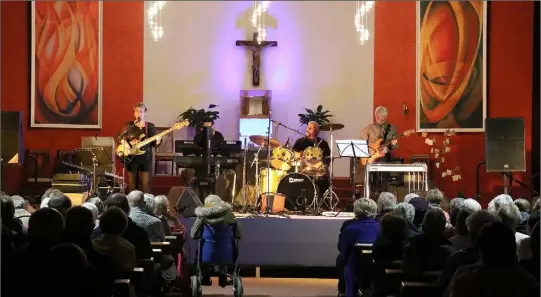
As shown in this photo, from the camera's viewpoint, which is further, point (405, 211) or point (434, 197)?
point (434, 197)

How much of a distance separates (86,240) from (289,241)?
16.4ft

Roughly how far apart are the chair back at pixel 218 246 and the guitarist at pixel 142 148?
330cm

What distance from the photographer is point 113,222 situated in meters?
5.14

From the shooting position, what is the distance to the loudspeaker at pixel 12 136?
438 inches

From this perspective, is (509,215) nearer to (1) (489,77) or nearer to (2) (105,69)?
(1) (489,77)

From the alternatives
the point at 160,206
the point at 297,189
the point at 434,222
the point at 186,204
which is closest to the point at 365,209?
the point at 434,222

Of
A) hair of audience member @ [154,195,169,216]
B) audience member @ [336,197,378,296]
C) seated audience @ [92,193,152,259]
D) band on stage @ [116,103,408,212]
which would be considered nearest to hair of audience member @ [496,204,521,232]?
audience member @ [336,197,378,296]

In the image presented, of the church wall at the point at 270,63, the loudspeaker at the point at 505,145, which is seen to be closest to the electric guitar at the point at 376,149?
the loudspeaker at the point at 505,145

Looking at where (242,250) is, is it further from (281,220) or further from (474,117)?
(474,117)

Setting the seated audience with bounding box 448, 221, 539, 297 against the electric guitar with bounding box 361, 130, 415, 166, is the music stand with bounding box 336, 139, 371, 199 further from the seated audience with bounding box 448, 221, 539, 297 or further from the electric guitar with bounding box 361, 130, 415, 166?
the seated audience with bounding box 448, 221, 539, 297

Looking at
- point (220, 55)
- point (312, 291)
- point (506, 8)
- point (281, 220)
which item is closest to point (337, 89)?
point (220, 55)

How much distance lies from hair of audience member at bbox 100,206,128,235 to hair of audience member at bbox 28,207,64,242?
2.65ft

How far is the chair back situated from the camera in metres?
7.60

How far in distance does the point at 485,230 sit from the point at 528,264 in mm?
611
